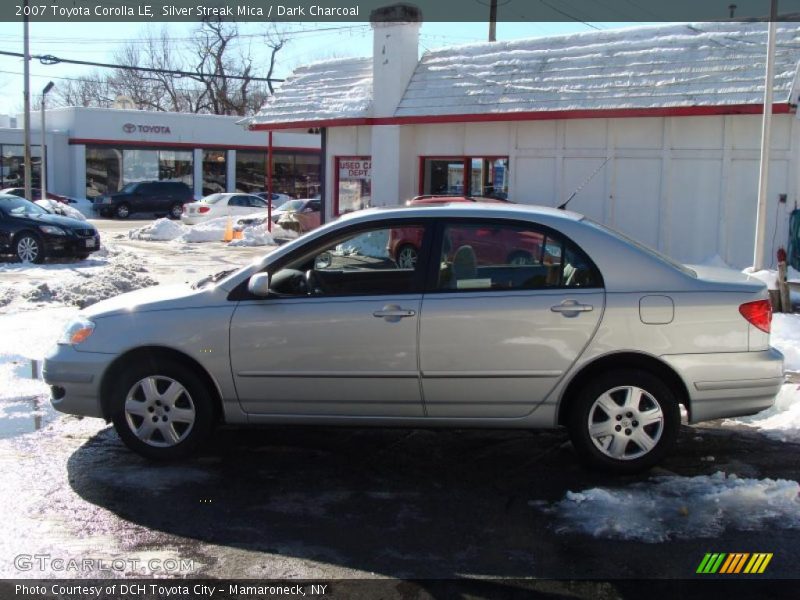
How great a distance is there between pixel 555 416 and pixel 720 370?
3.46 feet

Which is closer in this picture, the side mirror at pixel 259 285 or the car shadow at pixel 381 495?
the car shadow at pixel 381 495

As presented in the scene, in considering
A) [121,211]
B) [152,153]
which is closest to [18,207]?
[121,211]

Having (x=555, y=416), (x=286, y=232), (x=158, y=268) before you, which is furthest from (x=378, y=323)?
(x=286, y=232)

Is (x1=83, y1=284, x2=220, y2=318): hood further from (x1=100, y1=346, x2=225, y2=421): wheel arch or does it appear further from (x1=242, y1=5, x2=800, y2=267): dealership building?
(x1=242, y1=5, x2=800, y2=267): dealership building

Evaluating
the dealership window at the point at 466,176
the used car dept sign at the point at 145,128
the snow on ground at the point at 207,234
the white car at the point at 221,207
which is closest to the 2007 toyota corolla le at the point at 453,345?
the dealership window at the point at 466,176

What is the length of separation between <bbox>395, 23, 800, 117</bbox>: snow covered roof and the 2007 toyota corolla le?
371 inches

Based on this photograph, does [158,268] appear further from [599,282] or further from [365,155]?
[599,282]

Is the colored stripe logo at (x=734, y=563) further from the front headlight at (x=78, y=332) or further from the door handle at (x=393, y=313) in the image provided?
the front headlight at (x=78, y=332)

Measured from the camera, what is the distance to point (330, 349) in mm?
5445

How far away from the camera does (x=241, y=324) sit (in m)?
5.49

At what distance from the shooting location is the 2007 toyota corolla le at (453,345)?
535 centimetres

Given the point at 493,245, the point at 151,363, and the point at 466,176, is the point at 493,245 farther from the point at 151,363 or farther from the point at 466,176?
the point at 466,176

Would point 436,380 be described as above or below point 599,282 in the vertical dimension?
below

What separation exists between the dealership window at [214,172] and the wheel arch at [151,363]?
41.0 m
